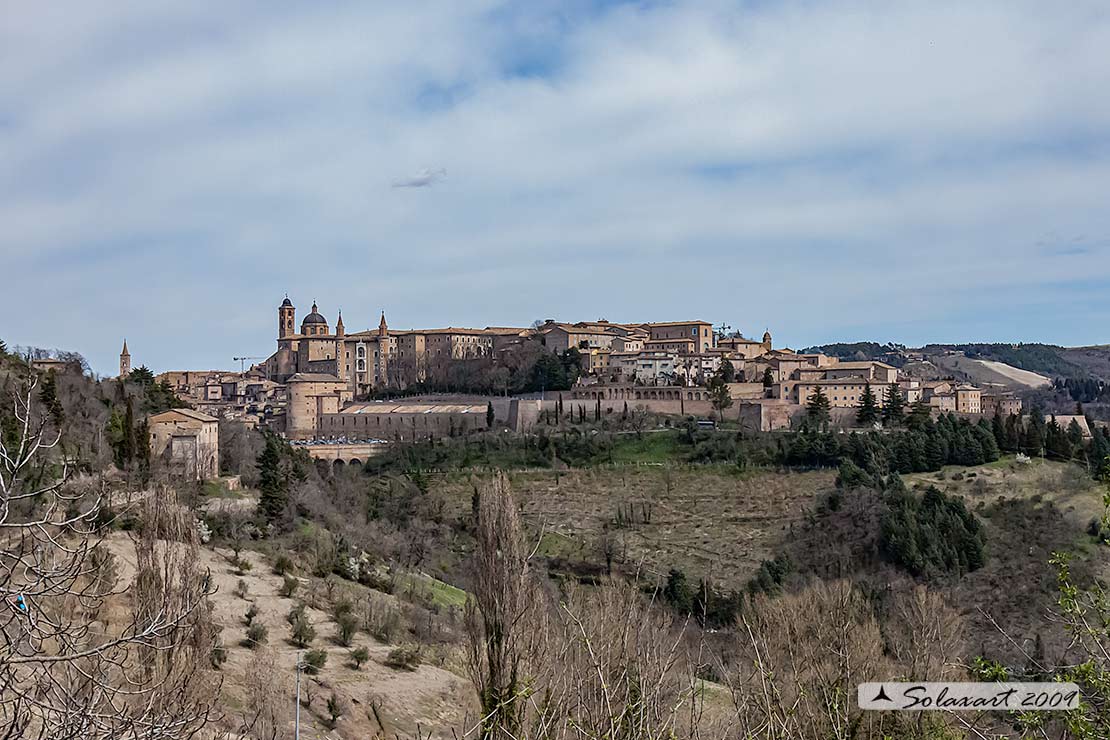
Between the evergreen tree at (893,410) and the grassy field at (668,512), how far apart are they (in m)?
8.73

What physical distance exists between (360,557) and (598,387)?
3163cm

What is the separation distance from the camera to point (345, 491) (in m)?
39.2

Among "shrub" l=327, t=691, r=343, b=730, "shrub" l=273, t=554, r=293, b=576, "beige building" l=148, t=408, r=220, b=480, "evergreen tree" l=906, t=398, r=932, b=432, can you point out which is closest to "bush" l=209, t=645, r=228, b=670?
"shrub" l=327, t=691, r=343, b=730

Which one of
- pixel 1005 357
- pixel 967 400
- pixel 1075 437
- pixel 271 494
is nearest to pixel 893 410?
pixel 1075 437

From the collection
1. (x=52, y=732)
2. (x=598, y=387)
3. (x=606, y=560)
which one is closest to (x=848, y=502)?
(x=606, y=560)

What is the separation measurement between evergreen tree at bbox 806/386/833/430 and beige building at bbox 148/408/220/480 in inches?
1090

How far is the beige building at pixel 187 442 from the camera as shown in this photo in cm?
3328

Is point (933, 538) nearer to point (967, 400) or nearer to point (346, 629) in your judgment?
point (346, 629)

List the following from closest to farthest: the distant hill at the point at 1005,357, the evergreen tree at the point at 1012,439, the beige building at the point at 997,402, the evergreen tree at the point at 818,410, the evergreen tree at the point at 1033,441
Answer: the evergreen tree at the point at 1033,441
the evergreen tree at the point at 1012,439
the evergreen tree at the point at 818,410
the beige building at the point at 997,402
the distant hill at the point at 1005,357

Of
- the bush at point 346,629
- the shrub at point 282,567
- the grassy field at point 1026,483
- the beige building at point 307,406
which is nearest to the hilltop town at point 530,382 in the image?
the beige building at point 307,406

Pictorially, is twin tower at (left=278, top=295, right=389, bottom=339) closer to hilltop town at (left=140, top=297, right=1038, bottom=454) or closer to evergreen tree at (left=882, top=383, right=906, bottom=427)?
hilltop town at (left=140, top=297, right=1038, bottom=454)

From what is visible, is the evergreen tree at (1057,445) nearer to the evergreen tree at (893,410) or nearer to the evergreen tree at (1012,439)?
the evergreen tree at (1012,439)

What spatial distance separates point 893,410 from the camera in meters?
50.1

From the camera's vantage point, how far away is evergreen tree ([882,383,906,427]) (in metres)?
50.2
